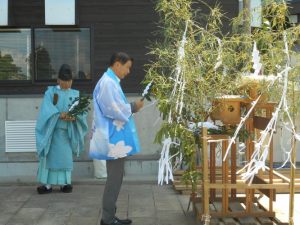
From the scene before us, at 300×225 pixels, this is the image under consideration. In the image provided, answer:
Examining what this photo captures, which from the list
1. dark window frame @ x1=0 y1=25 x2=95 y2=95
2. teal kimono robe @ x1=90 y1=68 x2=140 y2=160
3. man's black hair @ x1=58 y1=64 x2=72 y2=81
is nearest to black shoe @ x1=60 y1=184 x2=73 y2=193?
man's black hair @ x1=58 y1=64 x2=72 y2=81

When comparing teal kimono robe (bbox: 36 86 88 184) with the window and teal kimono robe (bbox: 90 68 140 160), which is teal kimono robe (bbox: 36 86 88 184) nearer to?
the window

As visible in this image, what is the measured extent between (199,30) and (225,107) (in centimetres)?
78

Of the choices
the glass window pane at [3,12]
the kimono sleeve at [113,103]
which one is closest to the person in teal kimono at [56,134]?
the glass window pane at [3,12]

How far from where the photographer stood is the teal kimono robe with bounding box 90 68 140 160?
498cm

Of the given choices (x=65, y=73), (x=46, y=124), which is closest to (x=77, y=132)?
(x=46, y=124)

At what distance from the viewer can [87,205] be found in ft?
20.7

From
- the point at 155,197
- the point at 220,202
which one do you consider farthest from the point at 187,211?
the point at 155,197

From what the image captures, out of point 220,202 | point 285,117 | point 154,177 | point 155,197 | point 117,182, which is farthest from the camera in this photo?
point 154,177

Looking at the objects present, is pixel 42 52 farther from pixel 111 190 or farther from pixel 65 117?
pixel 111 190

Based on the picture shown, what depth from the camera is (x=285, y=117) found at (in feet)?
14.6

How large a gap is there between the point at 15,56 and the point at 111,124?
139 inches

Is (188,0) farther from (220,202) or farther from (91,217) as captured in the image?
(91,217)

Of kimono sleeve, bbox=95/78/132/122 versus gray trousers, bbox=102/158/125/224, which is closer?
kimono sleeve, bbox=95/78/132/122

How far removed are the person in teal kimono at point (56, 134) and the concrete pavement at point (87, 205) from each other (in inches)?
8.9
